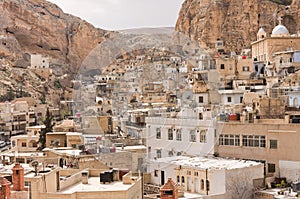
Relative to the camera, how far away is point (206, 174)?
62.1ft

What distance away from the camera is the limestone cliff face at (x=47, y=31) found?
91688mm

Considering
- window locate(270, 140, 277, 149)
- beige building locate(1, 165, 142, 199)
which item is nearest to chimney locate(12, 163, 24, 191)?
beige building locate(1, 165, 142, 199)

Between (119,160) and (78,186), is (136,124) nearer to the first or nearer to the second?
(119,160)

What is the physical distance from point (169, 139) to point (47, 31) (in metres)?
76.3

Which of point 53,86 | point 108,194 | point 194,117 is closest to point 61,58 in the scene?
point 53,86

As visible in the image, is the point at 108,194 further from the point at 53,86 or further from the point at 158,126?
the point at 53,86

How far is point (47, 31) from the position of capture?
96688mm

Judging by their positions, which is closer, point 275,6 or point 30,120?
point 30,120

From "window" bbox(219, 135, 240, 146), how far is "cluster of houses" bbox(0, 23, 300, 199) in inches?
1.6

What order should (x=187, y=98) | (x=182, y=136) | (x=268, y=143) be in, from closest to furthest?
(x=268, y=143), (x=182, y=136), (x=187, y=98)

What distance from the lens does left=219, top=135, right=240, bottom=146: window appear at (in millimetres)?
22625

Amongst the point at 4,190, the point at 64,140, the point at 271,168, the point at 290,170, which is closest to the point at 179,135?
the point at 271,168

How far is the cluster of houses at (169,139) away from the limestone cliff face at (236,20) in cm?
3291

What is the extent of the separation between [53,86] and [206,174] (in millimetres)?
62817
